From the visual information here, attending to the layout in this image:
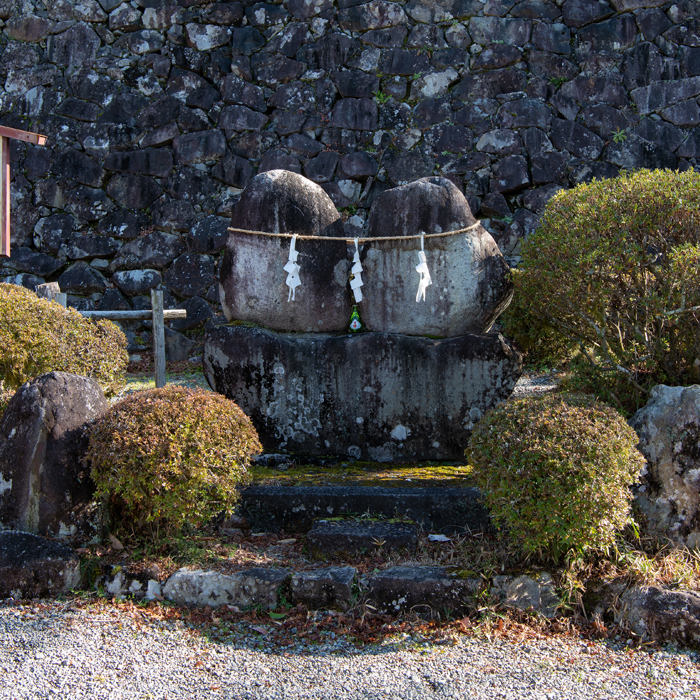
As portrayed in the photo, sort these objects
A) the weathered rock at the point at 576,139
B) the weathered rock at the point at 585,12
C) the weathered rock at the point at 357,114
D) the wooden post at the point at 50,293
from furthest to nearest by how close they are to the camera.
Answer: the weathered rock at the point at 357,114, the weathered rock at the point at 585,12, the weathered rock at the point at 576,139, the wooden post at the point at 50,293

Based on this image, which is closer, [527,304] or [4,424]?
[4,424]

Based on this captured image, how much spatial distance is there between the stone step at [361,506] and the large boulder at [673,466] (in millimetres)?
809

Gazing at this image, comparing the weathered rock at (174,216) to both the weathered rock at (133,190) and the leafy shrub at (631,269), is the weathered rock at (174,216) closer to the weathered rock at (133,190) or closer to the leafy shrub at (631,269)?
the weathered rock at (133,190)

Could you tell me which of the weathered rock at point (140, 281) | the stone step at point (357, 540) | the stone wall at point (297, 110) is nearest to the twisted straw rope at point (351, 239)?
the stone step at point (357, 540)

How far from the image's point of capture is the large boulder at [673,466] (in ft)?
10.3

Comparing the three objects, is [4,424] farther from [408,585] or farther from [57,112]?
[57,112]

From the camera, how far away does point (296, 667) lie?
2547 millimetres

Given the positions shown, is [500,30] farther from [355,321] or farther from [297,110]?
[355,321]

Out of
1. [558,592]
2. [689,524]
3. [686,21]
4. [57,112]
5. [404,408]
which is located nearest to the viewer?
[558,592]

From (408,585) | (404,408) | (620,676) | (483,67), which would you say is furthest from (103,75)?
(620,676)

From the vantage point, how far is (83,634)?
268 cm

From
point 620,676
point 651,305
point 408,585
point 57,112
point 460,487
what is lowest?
point 620,676

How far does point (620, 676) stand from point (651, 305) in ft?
6.44

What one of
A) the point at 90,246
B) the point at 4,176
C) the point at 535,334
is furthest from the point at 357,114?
the point at 4,176
